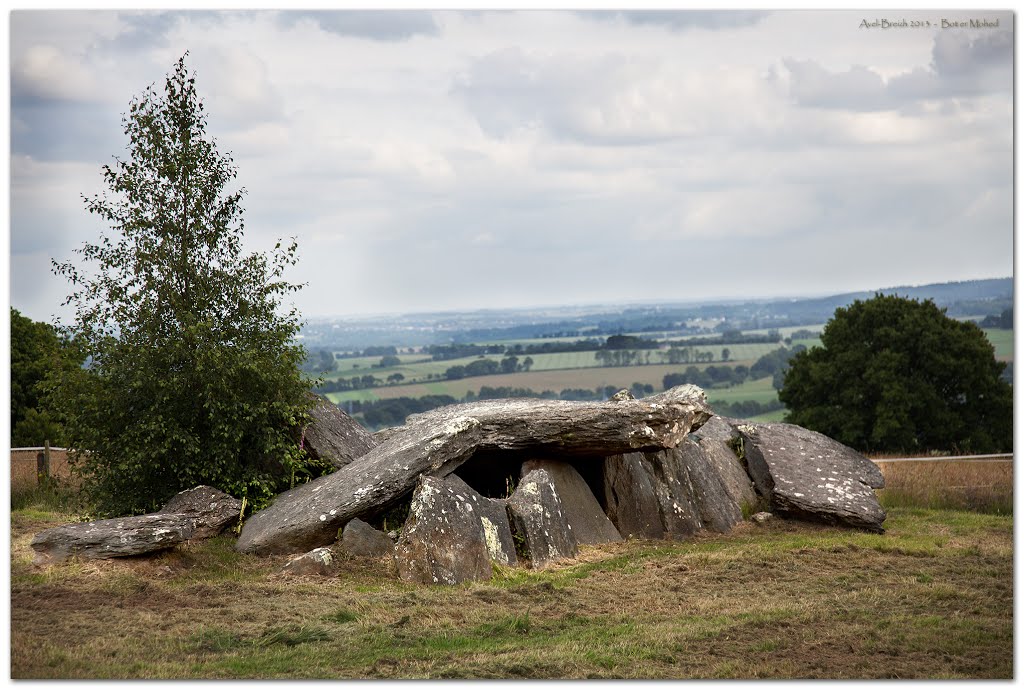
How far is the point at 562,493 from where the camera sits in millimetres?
13852

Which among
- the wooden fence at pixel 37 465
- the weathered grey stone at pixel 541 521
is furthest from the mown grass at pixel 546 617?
→ the wooden fence at pixel 37 465

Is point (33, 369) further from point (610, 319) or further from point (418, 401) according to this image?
point (418, 401)

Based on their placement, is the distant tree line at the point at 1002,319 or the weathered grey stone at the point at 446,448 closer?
the distant tree line at the point at 1002,319

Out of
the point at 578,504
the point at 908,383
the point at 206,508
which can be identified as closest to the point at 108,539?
the point at 206,508

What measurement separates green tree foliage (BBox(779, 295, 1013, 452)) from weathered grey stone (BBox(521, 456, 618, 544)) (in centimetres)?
1457

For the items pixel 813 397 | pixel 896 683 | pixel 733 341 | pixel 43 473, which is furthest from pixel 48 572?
pixel 733 341

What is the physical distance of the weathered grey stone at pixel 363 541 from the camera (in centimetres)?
1232

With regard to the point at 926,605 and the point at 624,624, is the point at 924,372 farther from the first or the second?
the point at 624,624

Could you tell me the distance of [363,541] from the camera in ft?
40.7

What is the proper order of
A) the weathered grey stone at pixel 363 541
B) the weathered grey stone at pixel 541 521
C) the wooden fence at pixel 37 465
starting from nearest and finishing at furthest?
the weathered grey stone at pixel 363 541, the weathered grey stone at pixel 541 521, the wooden fence at pixel 37 465

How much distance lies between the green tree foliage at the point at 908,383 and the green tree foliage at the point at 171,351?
1753cm

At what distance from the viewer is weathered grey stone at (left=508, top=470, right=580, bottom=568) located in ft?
41.3

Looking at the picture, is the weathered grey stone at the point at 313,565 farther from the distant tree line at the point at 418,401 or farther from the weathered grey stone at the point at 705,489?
the distant tree line at the point at 418,401

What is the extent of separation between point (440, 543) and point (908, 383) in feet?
61.5
